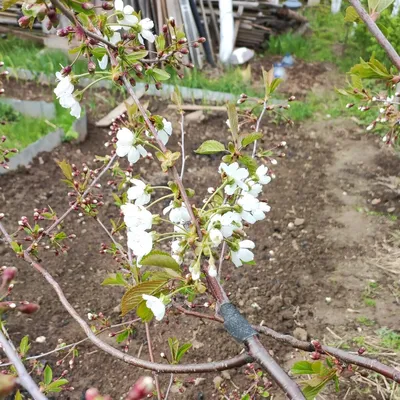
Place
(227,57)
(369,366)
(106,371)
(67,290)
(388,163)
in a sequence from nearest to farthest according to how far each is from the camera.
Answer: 1. (369,366)
2. (106,371)
3. (67,290)
4. (388,163)
5. (227,57)

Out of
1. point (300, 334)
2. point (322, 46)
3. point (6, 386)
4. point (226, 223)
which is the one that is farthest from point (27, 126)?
point (6, 386)

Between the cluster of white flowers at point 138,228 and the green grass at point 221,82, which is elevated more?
the cluster of white flowers at point 138,228

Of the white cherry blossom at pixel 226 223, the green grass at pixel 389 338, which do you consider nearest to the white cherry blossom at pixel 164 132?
the white cherry blossom at pixel 226 223

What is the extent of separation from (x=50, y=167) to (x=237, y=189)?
294 centimetres

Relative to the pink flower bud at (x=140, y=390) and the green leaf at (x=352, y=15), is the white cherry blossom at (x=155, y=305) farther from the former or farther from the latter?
the green leaf at (x=352, y=15)

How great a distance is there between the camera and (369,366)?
1.03 m

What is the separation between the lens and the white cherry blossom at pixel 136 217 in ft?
3.47

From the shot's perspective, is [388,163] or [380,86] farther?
[380,86]

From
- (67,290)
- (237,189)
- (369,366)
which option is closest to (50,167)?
(67,290)

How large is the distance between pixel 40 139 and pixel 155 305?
127 inches

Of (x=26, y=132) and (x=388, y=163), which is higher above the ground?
(x=26, y=132)

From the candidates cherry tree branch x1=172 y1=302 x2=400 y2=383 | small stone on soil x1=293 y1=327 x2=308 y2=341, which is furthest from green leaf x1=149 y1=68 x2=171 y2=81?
small stone on soil x1=293 y1=327 x2=308 y2=341

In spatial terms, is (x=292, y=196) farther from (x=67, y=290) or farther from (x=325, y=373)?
(x=325, y=373)

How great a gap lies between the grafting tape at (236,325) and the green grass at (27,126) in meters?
3.16
